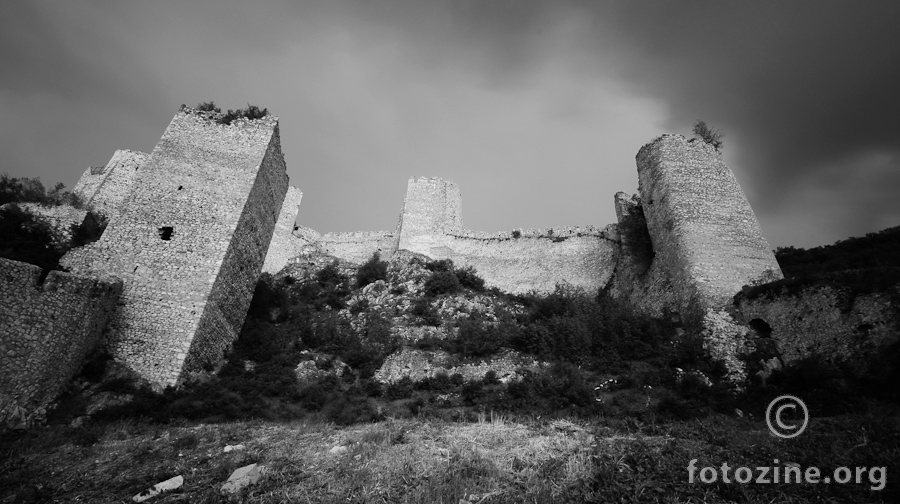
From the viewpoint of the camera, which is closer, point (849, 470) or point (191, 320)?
point (849, 470)

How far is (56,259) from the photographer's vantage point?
13.2 meters

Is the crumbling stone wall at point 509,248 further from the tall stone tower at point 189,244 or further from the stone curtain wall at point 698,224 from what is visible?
the tall stone tower at point 189,244

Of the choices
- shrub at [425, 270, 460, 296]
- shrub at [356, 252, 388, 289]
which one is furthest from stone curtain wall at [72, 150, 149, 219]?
shrub at [425, 270, 460, 296]

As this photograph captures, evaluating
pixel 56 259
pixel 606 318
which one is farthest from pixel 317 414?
pixel 606 318

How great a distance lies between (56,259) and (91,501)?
10.6 meters

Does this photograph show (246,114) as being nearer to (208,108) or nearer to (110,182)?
(208,108)

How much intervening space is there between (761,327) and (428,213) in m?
19.4

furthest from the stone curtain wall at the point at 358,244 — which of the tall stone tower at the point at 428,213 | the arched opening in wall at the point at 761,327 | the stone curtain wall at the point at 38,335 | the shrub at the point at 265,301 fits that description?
the arched opening in wall at the point at 761,327

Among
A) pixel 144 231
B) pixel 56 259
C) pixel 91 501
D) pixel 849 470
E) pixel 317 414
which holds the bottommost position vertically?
pixel 91 501

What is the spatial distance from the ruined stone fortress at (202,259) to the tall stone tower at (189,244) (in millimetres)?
37

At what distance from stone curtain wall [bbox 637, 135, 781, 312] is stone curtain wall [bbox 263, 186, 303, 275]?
2040 centimetres

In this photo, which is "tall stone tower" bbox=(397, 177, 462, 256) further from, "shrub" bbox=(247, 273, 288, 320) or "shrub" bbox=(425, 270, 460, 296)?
"shrub" bbox=(247, 273, 288, 320)

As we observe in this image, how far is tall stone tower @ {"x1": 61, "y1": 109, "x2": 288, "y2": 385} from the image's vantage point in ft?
39.4

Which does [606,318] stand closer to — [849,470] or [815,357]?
[815,357]
